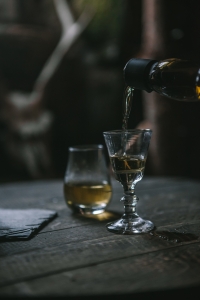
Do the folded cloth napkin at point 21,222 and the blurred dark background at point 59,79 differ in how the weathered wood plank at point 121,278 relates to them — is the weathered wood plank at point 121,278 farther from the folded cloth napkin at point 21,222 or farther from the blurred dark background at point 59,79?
the blurred dark background at point 59,79

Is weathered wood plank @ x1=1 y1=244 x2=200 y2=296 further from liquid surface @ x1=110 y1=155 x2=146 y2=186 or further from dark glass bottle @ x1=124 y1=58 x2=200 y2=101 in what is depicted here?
dark glass bottle @ x1=124 y1=58 x2=200 y2=101

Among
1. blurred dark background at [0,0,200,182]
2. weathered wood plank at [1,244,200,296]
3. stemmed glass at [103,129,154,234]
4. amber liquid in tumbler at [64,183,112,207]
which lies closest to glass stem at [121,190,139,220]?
stemmed glass at [103,129,154,234]

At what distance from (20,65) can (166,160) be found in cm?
207

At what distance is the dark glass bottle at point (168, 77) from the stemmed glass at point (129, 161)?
119 millimetres

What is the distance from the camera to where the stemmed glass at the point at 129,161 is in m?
1.01

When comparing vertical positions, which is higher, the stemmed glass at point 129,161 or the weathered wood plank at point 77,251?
the stemmed glass at point 129,161

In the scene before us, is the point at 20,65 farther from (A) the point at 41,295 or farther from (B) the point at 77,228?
(A) the point at 41,295

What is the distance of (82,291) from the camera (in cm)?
65

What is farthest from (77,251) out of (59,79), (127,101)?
(59,79)

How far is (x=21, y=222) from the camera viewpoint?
1084 mm

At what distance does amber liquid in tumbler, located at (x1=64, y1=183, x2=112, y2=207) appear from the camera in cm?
118

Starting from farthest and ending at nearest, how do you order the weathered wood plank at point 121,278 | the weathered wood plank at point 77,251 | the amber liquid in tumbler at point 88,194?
1. the amber liquid in tumbler at point 88,194
2. the weathered wood plank at point 77,251
3. the weathered wood plank at point 121,278

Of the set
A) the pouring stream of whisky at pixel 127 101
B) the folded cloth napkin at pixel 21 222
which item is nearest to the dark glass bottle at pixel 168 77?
the pouring stream of whisky at pixel 127 101

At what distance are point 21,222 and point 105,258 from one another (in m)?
0.36
